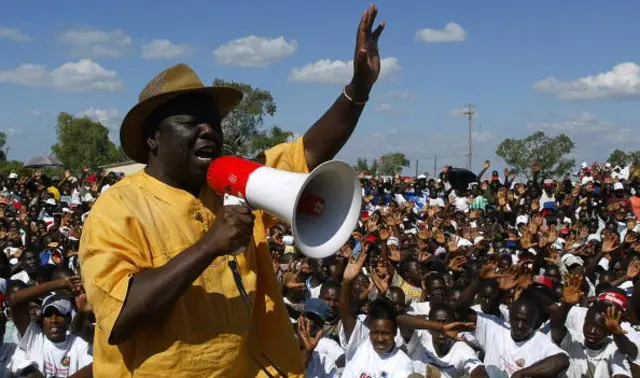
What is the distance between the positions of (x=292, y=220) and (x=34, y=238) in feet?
35.1

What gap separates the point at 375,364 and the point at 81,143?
5452 cm

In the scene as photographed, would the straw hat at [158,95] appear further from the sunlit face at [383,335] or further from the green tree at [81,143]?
the green tree at [81,143]

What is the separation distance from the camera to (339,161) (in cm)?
208

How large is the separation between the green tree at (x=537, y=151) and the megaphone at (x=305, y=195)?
3639 cm

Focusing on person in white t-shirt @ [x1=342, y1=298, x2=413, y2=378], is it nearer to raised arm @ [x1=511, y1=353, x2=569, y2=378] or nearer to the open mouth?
raised arm @ [x1=511, y1=353, x2=569, y2=378]

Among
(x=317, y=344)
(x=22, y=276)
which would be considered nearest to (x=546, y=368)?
(x=317, y=344)

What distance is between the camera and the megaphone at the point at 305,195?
204cm

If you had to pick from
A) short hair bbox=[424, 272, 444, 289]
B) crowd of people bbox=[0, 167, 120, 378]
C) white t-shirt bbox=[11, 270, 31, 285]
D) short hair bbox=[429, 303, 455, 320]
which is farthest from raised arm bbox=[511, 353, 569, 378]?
white t-shirt bbox=[11, 270, 31, 285]

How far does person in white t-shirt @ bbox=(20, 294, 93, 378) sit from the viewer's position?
540 centimetres

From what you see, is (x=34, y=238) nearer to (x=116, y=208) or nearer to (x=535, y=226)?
(x=535, y=226)

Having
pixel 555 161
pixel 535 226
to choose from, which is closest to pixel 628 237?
pixel 535 226

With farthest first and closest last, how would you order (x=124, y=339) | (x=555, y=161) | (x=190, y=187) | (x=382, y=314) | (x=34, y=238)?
1. (x=555, y=161)
2. (x=34, y=238)
3. (x=382, y=314)
4. (x=190, y=187)
5. (x=124, y=339)

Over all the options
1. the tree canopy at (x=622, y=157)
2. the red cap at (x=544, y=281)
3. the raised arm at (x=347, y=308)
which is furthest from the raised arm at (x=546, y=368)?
the tree canopy at (x=622, y=157)

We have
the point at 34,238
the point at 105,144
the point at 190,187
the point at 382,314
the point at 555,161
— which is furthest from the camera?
the point at 105,144
